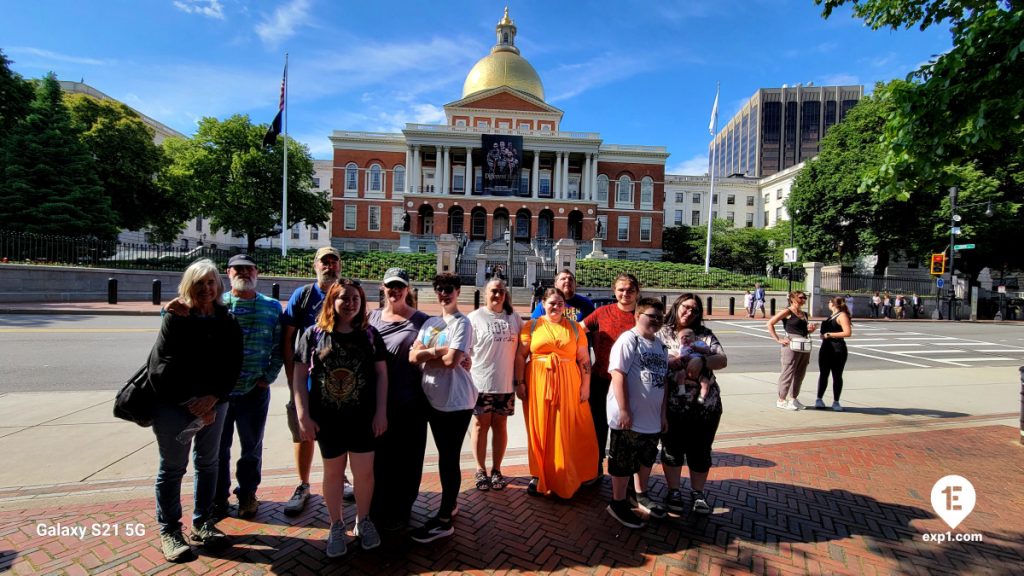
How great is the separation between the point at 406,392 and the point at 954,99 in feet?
20.9

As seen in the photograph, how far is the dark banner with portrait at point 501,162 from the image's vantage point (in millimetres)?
46781

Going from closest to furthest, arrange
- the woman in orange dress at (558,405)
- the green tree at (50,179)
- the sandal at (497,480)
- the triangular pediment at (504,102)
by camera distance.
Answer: the woman in orange dress at (558,405) → the sandal at (497,480) → the green tree at (50,179) → the triangular pediment at (504,102)

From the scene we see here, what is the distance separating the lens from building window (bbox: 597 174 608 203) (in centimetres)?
5544

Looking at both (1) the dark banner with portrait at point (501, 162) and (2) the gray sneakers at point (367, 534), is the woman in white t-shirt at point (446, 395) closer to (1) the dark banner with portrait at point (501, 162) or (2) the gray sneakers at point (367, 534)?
(2) the gray sneakers at point (367, 534)

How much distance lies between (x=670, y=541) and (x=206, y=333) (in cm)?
348

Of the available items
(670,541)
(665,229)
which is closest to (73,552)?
(670,541)

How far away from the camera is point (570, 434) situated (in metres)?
4.02

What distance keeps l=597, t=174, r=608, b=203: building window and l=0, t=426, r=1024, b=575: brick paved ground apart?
52710 mm

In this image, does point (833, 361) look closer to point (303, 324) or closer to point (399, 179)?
point (303, 324)

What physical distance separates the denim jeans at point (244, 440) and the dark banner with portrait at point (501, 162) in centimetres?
4528

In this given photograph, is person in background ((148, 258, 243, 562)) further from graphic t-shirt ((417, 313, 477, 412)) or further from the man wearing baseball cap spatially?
graphic t-shirt ((417, 313, 477, 412))

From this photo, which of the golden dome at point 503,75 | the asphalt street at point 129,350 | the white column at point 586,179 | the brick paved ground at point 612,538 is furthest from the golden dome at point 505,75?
the brick paved ground at point 612,538

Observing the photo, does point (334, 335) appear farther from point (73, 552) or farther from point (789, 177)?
point (789, 177)

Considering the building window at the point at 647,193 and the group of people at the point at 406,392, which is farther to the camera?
the building window at the point at 647,193
